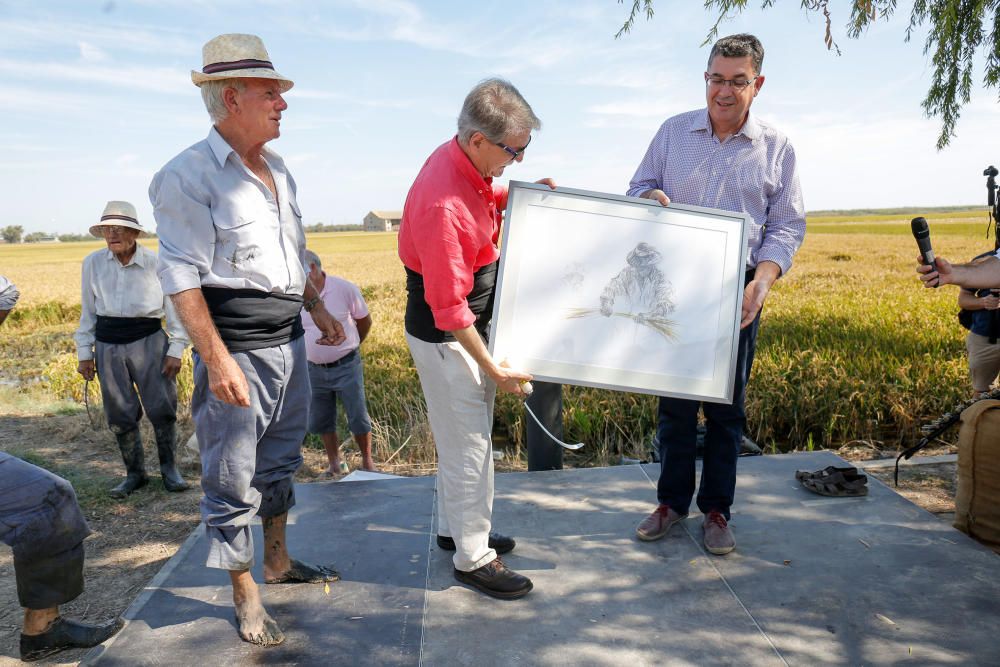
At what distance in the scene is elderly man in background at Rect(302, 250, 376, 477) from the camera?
5.17 metres

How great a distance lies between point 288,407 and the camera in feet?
10.3

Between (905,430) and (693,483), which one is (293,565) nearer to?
(693,483)

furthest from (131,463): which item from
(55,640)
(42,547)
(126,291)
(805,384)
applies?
(805,384)

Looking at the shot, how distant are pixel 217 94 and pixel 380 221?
9071cm

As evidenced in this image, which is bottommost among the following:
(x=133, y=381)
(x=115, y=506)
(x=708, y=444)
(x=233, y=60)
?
(x=115, y=506)

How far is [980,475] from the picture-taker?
3.59 m

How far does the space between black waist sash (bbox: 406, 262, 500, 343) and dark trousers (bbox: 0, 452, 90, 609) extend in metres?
1.61

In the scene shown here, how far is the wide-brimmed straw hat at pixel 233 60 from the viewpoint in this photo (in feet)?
8.51

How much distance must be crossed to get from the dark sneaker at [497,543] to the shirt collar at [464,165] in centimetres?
185

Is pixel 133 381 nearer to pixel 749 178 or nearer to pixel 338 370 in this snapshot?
pixel 338 370

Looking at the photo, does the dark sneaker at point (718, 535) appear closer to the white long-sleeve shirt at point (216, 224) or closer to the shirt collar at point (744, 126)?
the shirt collar at point (744, 126)

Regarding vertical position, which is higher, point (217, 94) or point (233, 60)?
point (233, 60)

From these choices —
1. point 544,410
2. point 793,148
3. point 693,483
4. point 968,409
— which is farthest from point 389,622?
point 968,409

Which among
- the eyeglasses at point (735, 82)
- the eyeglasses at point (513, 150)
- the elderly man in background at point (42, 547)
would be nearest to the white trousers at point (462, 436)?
the eyeglasses at point (513, 150)
